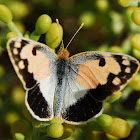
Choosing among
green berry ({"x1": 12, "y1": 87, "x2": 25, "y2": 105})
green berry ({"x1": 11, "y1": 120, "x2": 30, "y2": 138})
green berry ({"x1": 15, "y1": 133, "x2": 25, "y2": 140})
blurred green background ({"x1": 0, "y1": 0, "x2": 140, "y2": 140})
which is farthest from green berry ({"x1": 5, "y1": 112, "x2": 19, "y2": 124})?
green berry ({"x1": 15, "y1": 133, "x2": 25, "y2": 140})

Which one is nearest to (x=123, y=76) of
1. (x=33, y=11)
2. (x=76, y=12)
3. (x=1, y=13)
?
(x=1, y=13)

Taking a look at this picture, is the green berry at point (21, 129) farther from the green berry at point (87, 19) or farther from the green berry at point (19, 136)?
the green berry at point (87, 19)

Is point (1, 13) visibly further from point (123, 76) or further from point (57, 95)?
point (123, 76)

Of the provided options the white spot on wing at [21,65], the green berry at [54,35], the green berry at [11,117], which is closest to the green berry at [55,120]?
the white spot on wing at [21,65]

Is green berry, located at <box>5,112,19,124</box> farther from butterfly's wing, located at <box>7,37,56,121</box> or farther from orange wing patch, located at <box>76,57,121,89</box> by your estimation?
orange wing patch, located at <box>76,57,121,89</box>

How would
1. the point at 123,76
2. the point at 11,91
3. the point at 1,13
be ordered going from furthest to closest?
1. the point at 11,91
2. the point at 1,13
3. the point at 123,76

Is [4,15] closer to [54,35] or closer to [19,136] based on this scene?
[54,35]

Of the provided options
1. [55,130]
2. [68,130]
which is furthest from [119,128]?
[55,130]
